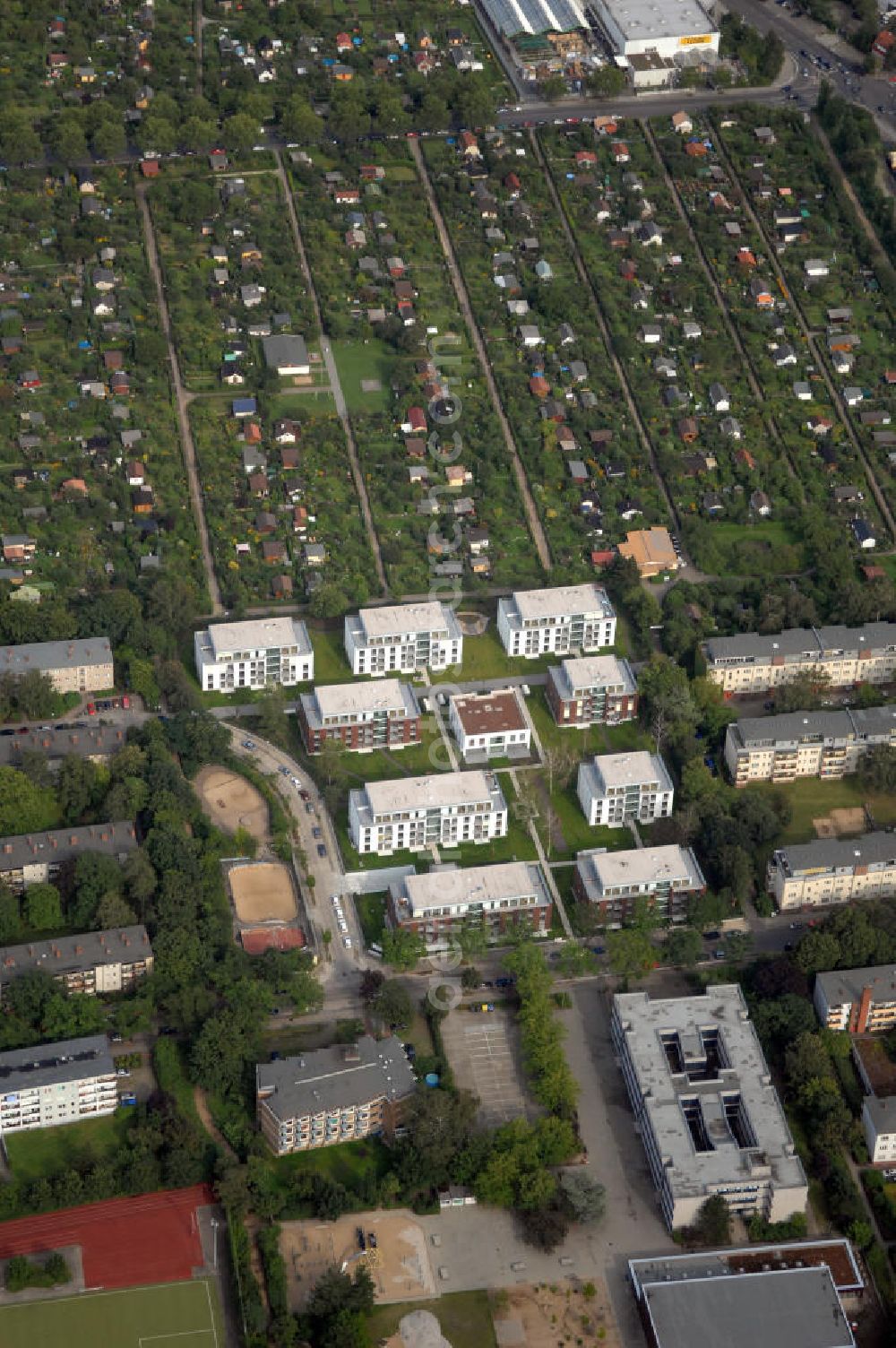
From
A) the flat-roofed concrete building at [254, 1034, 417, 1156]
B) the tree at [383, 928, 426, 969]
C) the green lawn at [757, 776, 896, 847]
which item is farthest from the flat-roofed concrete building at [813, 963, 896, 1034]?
the flat-roofed concrete building at [254, 1034, 417, 1156]

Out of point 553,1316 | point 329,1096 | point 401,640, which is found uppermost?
point 401,640

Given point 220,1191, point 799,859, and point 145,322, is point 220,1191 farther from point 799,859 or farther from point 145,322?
point 145,322

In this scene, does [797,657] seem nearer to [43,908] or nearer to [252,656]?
[252,656]

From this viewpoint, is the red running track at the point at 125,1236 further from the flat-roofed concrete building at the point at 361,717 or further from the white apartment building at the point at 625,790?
the white apartment building at the point at 625,790

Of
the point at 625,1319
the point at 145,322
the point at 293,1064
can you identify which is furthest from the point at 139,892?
the point at 145,322

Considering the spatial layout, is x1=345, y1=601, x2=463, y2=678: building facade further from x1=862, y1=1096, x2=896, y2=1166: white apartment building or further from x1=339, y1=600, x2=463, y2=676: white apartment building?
x1=862, y1=1096, x2=896, y2=1166: white apartment building

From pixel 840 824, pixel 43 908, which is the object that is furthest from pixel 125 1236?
pixel 840 824
